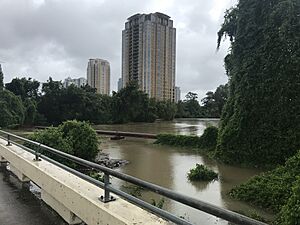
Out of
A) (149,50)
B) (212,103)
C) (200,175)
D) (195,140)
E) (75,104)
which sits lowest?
(200,175)

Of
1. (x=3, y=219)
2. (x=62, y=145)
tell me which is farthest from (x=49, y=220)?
(x=62, y=145)

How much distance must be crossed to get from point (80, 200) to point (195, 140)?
64.0 feet

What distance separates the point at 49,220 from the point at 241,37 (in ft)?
48.1

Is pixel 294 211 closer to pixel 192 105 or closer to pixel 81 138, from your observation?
pixel 81 138

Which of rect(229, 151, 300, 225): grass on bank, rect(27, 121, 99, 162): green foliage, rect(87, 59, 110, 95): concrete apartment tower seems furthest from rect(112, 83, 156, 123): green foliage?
rect(229, 151, 300, 225): grass on bank

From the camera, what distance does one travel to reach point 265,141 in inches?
589

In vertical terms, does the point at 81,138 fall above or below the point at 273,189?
above

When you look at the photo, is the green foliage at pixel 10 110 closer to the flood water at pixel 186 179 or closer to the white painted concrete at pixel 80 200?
the flood water at pixel 186 179

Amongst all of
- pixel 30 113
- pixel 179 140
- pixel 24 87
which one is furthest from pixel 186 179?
pixel 24 87

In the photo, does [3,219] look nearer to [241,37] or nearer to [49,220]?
[49,220]

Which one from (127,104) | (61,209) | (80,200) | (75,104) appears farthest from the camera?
(127,104)

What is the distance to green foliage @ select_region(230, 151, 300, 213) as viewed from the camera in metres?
8.17

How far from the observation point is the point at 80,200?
337 centimetres

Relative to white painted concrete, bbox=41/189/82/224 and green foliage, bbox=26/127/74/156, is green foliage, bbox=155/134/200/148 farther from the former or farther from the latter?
white painted concrete, bbox=41/189/82/224
